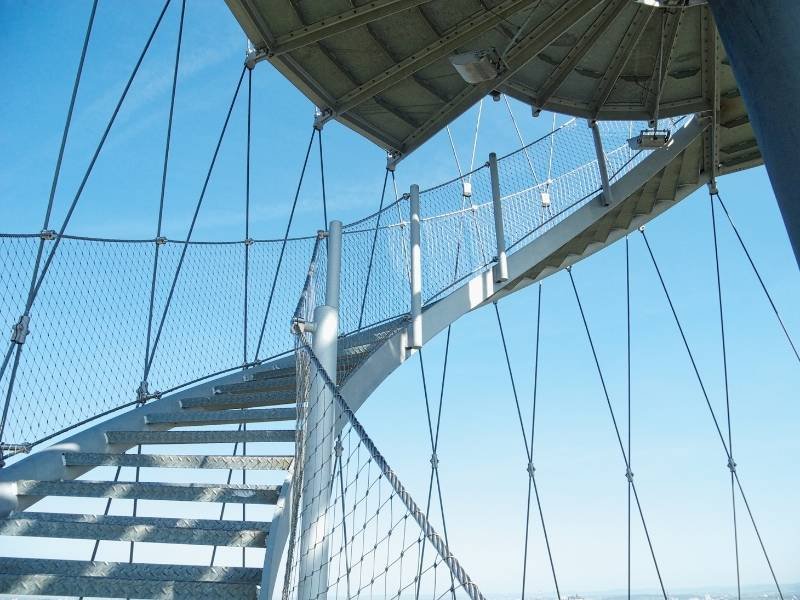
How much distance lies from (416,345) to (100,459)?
296 centimetres

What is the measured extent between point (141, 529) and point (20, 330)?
2.03 meters

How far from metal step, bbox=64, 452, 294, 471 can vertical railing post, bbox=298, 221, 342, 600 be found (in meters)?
0.19

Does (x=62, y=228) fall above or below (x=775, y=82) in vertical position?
→ above

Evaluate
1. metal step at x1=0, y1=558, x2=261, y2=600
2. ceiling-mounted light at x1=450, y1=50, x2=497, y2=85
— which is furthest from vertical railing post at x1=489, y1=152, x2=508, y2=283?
metal step at x1=0, y1=558, x2=261, y2=600

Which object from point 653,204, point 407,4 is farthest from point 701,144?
point 407,4

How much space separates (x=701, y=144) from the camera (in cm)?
800

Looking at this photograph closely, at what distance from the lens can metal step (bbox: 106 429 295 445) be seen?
4430 mm

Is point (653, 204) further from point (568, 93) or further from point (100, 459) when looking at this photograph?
point (100, 459)

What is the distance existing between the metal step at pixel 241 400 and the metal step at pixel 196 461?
0.77 m

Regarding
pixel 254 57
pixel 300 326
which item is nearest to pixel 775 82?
pixel 300 326

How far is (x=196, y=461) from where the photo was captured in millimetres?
4309

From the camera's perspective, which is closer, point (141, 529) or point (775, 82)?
point (775, 82)

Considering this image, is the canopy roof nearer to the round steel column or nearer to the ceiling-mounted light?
the ceiling-mounted light

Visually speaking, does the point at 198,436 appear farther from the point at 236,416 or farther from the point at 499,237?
the point at 499,237
